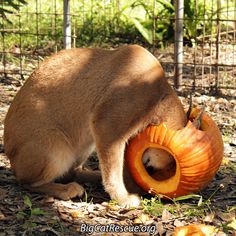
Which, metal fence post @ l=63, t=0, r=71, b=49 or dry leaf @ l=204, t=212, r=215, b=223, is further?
metal fence post @ l=63, t=0, r=71, b=49

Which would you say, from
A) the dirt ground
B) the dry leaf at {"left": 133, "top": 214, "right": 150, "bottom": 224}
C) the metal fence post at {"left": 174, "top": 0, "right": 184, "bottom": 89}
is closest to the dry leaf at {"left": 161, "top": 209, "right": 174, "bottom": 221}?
the dirt ground

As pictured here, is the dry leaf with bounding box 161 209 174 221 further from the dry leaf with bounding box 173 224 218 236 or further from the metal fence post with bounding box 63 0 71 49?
the metal fence post with bounding box 63 0 71 49

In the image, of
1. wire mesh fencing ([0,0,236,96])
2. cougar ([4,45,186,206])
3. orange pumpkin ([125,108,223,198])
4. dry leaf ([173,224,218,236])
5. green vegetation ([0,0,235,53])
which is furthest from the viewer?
green vegetation ([0,0,235,53])

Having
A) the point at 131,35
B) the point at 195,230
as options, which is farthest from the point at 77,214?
the point at 131,35

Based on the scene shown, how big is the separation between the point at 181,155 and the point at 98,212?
69 cm

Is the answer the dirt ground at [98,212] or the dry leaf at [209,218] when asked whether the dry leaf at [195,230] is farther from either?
the dry leaf at [209,218]

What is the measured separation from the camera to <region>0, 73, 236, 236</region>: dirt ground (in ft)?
12.9

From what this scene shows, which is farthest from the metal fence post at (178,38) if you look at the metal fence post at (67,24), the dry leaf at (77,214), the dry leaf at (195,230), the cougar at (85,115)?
the dry leaf at (195,230)

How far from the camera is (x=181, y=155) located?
4.18 m

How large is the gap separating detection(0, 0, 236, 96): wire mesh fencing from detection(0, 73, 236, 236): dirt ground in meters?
3.02

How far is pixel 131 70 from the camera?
4.42m

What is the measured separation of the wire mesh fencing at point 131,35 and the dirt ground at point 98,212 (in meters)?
3.02

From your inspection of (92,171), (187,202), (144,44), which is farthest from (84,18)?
(187,202)

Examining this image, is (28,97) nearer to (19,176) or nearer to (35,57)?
(19,176)
